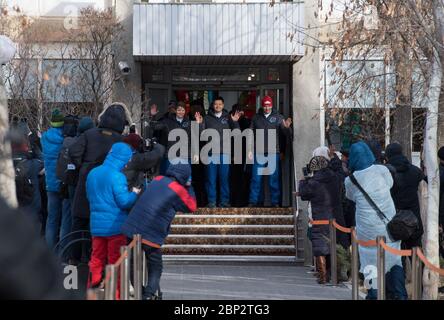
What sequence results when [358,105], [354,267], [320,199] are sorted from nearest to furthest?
[354,267]
[320,199]
[358,105]

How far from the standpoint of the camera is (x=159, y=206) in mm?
9477

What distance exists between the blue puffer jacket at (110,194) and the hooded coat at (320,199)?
15.9 ft

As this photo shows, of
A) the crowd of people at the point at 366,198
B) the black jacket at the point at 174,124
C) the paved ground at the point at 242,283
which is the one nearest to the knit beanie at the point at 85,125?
the paved ground at the point at 242,283

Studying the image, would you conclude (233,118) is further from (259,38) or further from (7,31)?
(7,31)

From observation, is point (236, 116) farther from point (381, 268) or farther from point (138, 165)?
point (381, 268)

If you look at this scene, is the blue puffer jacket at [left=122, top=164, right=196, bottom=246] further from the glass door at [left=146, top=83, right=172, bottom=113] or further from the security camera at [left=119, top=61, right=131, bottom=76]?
the glass door at [left=146, top=83, right=172, bottom=113]

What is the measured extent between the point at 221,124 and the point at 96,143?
713 cm

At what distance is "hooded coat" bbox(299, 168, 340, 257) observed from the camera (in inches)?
539

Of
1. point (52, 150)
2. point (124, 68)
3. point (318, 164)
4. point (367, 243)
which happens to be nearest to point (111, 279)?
point (367, 243)

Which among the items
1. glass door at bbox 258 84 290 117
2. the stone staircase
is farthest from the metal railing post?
glass door at bbox 258 84 290 117

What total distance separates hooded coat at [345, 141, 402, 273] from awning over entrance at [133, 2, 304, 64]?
7494 mm

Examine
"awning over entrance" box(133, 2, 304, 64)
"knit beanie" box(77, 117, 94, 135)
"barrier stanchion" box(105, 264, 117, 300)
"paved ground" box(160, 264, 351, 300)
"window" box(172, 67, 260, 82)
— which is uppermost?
"awning over entrance" box(133, 2, 304, 64)

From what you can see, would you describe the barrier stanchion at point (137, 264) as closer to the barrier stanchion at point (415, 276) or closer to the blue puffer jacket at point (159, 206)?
the blue puffer jacket at point (159, 206)
